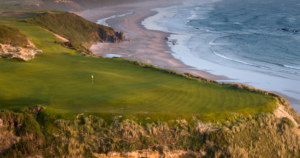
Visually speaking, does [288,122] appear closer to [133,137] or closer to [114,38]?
[133,137]

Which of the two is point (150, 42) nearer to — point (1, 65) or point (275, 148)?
point (1, 65)

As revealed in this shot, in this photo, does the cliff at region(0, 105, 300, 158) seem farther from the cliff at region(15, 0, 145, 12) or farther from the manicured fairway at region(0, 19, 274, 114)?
the cliff at region(15, 0, 145, 12)

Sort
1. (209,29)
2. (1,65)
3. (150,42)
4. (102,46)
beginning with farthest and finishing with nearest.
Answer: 1. (209,29)
2. (150,42)
3. (102,46)
4. (1,65)

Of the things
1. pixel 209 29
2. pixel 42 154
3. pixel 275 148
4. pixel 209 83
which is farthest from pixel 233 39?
pixel 42 154

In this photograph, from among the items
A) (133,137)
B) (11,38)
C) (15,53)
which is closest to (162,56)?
(11,38)

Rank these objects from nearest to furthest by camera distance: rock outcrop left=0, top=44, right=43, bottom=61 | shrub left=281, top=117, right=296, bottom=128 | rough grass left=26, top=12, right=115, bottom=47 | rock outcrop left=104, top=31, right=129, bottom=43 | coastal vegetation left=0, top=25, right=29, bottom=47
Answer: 1. shrub left=281, top=117, right=296, bottom=128
2. rock outcrop left=0, top=44, right=43, bottom=61
3. coastal vegetation left=0, top=25, right=29, bottom=47
4. rough grass left=26, top=12, right=115, bottom=47
5. rock outcrop left=104, top=31, right=129, bottom=43

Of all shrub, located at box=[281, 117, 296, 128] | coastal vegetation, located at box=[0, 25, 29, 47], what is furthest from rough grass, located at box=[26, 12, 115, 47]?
shrub, located at box=[281, 117, 296, 128]

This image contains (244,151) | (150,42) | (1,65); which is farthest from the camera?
(150,42)

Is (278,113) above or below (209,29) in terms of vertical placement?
below
